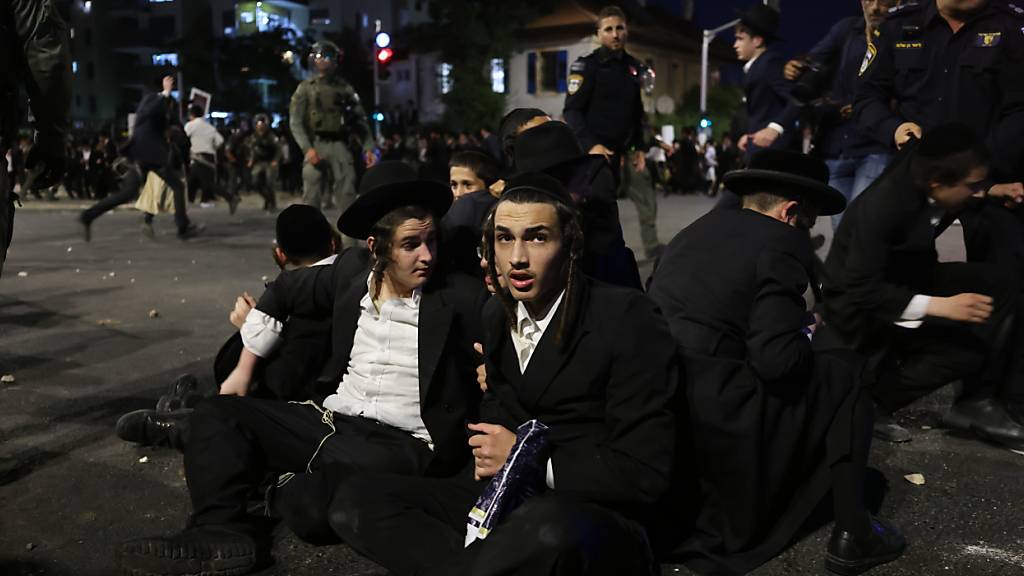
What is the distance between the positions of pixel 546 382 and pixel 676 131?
41395mm

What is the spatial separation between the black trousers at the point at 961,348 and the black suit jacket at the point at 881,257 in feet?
0.46

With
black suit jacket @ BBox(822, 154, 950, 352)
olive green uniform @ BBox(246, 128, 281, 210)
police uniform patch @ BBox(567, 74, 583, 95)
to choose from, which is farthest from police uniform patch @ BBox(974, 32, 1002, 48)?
olive green uniform @ BBox(246, 128, 281, 210)

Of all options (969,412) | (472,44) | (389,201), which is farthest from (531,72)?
(389,201)

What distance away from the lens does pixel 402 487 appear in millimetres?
2971

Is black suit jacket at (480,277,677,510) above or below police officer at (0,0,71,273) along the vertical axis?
below

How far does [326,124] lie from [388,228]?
7397 millimetres

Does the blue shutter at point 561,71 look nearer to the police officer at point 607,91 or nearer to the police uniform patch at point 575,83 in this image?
the police officer at point 607,91

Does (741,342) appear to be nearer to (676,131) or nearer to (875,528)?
(875,528)

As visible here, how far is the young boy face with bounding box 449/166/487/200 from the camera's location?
16.9 ft

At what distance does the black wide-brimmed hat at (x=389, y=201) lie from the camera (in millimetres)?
3367

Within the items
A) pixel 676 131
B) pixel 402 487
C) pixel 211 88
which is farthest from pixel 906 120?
pixel 211 88

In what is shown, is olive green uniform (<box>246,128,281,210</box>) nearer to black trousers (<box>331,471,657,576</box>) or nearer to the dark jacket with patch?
the dark jacket with patch

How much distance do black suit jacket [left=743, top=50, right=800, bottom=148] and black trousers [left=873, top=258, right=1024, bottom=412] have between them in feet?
8.95

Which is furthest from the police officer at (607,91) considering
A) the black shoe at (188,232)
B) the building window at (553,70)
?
the building window at (553,70)
